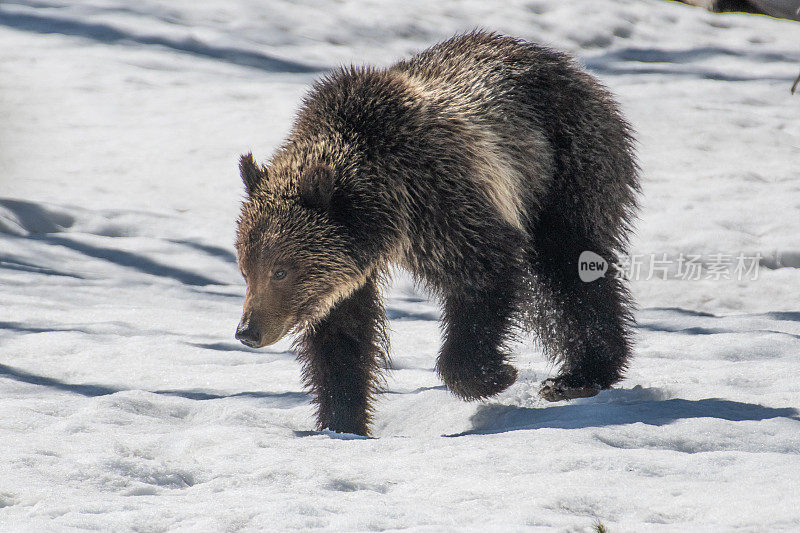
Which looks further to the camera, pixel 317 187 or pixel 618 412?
pixel 317 187

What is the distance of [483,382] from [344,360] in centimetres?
73

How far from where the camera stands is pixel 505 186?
4277mm

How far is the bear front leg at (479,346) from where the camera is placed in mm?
4082

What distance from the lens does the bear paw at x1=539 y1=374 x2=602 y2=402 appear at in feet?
14.8

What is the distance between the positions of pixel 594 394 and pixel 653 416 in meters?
0.77

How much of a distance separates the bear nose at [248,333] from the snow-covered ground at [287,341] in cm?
38

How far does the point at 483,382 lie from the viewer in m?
4.09

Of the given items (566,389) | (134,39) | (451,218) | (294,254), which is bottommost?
(566,389)

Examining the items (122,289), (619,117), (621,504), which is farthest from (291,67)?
(621,504)

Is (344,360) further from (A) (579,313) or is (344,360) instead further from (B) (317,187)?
(A) (579,313)

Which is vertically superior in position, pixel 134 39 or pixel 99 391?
pixel 134 39

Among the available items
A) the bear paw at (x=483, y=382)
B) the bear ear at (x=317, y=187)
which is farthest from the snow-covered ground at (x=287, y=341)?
the bear ear at (x=317, y=187)

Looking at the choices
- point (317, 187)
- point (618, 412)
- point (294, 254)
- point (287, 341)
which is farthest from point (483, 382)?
point (287, 341)

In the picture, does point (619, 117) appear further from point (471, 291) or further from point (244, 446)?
point (244, 446)
